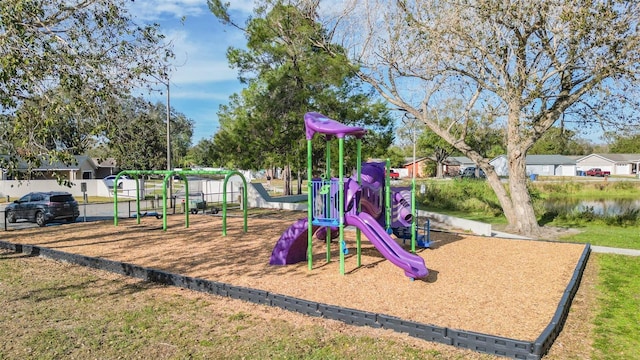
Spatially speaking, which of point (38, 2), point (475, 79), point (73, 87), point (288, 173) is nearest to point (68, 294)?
point (73, 87)

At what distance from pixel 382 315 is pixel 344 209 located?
10.4 feet

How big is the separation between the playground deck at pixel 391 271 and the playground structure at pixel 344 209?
1.24ft

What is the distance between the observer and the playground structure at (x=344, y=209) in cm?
845

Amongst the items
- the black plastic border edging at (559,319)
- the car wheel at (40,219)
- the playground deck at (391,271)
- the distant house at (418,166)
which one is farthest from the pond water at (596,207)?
the distant house at (418,166)

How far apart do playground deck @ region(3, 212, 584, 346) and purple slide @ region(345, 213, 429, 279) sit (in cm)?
33

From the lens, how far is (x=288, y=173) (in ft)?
104

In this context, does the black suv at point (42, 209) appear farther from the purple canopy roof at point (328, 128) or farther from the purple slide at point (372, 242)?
the purple canopy roof at point (328, 128)

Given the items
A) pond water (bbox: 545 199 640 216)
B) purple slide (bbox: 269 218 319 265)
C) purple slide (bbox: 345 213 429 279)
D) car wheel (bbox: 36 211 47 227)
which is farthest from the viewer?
pond water (bbox: 545 199 640 216)

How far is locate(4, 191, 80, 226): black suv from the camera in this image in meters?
18.4

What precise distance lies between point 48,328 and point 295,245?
4983 mm

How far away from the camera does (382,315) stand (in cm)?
612

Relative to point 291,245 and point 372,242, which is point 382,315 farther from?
point 291,245

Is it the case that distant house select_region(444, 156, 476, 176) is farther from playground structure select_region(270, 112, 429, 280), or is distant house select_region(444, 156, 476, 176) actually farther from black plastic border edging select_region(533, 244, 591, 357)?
black plastic border edging select_region(533, 244, 591, 357)

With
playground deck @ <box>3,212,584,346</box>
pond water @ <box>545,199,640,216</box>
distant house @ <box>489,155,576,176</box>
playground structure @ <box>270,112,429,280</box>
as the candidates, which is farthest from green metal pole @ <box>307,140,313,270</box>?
distant house @ <box>489,155,576,176</box>
